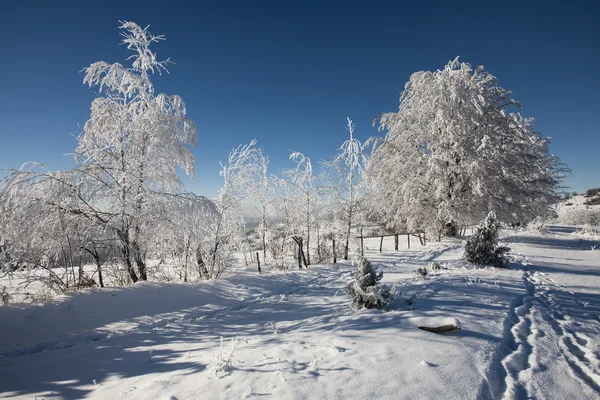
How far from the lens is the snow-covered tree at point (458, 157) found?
14555 millimetres

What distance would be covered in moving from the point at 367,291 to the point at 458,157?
13.8 meters

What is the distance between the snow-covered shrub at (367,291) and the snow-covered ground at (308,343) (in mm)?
212

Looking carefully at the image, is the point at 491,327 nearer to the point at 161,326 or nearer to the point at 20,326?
the point at 161,326

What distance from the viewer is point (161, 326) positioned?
5.32 m

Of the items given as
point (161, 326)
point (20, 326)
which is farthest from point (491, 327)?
point (20, 326)

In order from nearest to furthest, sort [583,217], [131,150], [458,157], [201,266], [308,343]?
[308,343] < [131,150] < [201,266] < [458,157] < [583,217]

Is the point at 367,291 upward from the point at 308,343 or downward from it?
upward

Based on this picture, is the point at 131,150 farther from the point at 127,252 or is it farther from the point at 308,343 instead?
the point at 308,343

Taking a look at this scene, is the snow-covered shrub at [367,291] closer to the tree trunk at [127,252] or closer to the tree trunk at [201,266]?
the tree trunk at [127,252]

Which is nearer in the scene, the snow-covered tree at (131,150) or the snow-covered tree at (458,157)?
the snow-covered tree at (131,150)

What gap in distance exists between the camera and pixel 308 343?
361cm

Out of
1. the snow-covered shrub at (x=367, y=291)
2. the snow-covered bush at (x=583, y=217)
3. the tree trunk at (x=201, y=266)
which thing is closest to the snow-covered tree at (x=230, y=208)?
the tree trunk at (x=201, y=266)

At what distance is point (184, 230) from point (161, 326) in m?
2.81

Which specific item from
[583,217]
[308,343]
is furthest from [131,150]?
[583,217]
